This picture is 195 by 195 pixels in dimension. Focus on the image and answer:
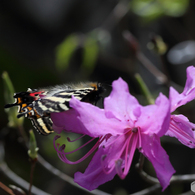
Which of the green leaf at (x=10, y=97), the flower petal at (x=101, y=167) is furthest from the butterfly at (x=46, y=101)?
the green leaf at (x=10, y=97)

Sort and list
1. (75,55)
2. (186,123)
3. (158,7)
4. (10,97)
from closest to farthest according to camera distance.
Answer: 1. (186,123)
2. (10,97)
3. (158,7)
4. (75,55)

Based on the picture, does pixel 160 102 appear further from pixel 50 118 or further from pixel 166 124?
pixel 50 118

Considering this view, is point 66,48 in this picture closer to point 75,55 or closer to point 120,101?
point 120,101

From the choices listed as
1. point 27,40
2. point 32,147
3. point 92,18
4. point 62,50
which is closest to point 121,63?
point 62,50

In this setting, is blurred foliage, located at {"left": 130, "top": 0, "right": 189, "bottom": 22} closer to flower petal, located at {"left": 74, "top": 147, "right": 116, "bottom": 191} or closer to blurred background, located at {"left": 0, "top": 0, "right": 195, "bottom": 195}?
blurred background, located at {"left": 0, "top": 0, "right": 195, "bottom": 195}

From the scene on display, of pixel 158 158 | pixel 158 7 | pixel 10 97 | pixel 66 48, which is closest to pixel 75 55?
pixel 66 48
